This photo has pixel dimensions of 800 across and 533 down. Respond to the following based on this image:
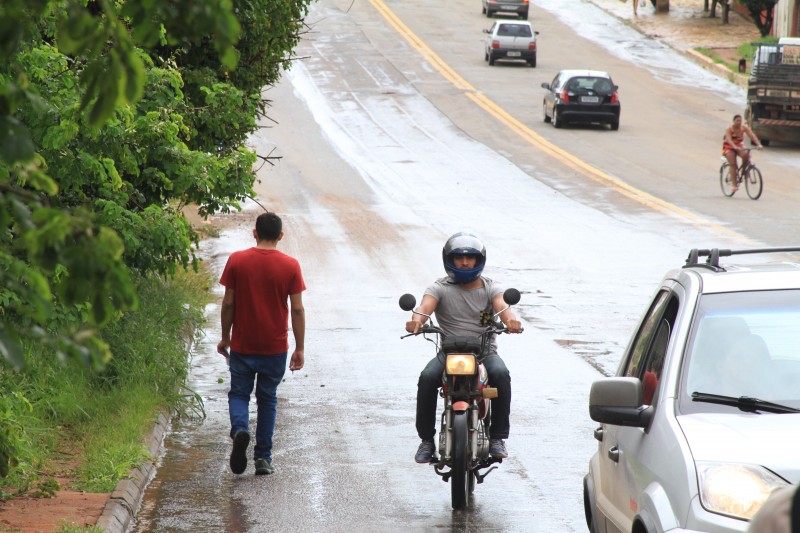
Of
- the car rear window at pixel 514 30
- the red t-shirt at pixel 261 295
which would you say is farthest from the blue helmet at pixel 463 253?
the car rear window at pixel 514 30

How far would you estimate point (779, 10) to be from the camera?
2271 inches

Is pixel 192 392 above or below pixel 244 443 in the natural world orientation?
below

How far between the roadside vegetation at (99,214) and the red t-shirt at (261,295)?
73cm

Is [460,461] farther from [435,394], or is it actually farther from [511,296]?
[511,296]

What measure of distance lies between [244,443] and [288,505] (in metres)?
0.71

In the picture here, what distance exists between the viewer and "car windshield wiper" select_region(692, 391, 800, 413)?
5.04 metres

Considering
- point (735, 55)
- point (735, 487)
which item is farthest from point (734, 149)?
point (735, 55)

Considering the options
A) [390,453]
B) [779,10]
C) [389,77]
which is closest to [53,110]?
[390,453]

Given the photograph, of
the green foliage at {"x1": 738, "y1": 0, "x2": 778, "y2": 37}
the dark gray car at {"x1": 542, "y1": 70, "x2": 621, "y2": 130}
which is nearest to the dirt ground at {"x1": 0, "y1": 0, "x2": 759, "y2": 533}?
the green foliage at {"x1": 738, "y1": 0, "x2": 778, "y2": 37}

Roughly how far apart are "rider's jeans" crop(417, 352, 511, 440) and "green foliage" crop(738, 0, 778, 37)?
50.6 metres

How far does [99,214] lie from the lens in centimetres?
870

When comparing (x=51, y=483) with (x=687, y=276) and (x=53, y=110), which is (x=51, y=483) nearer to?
(x=53, y=110)

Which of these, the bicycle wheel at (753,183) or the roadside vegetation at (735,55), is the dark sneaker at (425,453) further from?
the roadside vegetation at (735,55)

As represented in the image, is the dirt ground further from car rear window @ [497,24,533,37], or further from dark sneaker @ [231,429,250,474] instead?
dark sneaker @ [231,429,250,474]
